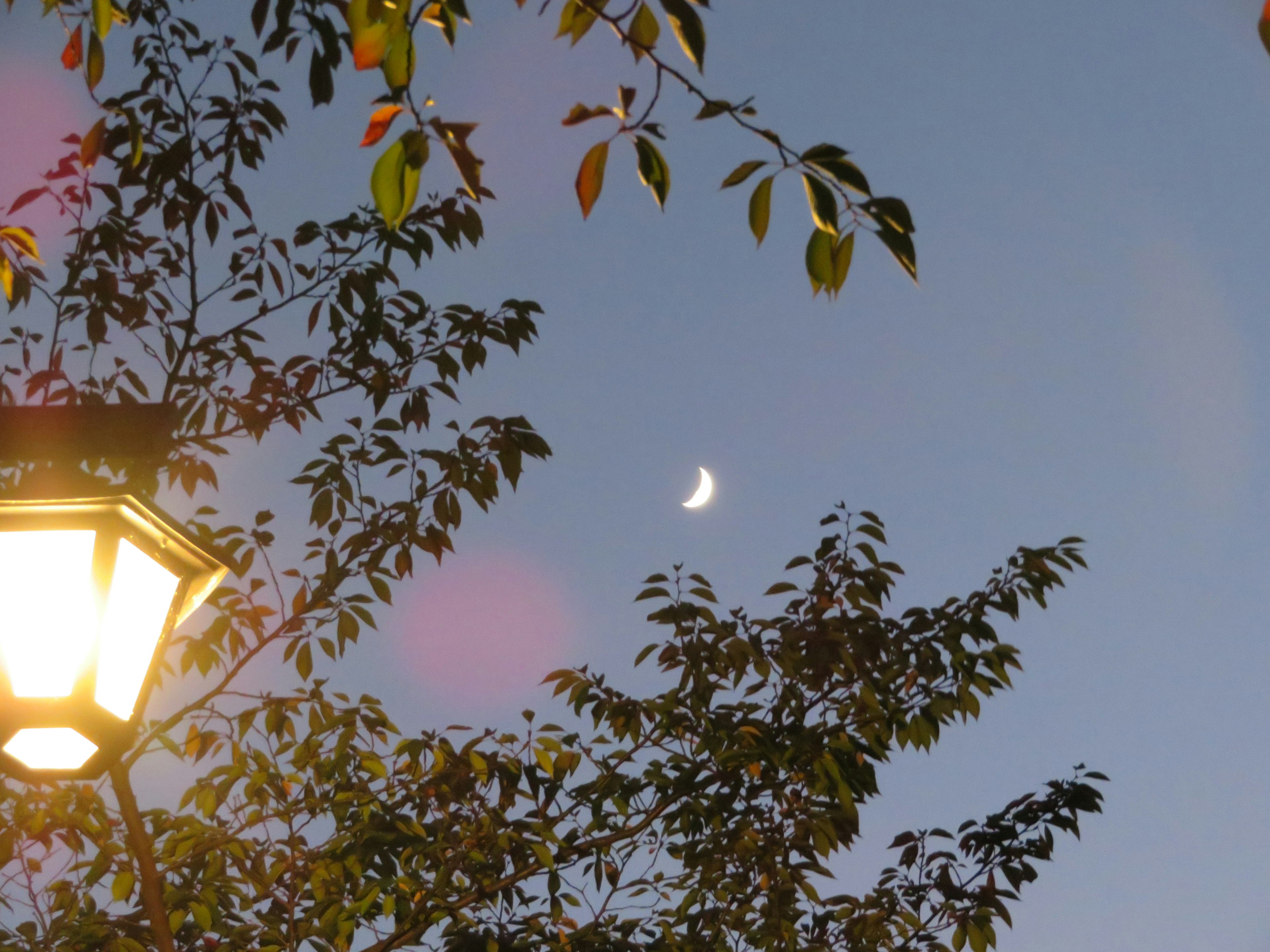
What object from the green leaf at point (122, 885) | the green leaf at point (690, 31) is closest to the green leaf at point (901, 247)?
the green leaf at point (690, 31)

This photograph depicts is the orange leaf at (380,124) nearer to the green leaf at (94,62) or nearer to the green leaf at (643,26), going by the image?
the green leaf at (643,26)

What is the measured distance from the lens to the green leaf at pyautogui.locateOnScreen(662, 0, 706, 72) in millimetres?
1783

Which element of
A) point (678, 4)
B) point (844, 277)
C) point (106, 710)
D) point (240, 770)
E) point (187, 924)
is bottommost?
point (106, 710)

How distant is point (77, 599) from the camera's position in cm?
216

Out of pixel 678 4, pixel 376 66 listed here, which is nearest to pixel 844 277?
pixel 678 4

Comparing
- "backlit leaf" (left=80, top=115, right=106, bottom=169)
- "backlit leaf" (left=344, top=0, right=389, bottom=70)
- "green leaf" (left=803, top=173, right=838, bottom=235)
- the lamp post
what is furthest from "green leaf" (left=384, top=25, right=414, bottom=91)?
"backlit leaf" (left=80, top=115, right=106, bottom=169)

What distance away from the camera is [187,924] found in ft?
17.0

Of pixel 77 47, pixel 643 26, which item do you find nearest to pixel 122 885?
pixel 77 47

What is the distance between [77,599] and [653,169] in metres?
1.33

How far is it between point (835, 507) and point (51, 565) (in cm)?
374

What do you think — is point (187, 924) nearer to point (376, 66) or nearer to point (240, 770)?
point (240, 770)

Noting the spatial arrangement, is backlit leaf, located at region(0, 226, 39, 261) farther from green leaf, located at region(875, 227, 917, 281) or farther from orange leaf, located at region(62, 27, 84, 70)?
green leaf, located at region(875, 227, 917, 281)

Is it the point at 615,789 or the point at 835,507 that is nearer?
the point at 615,789

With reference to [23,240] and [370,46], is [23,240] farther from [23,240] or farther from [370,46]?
[370,46]
